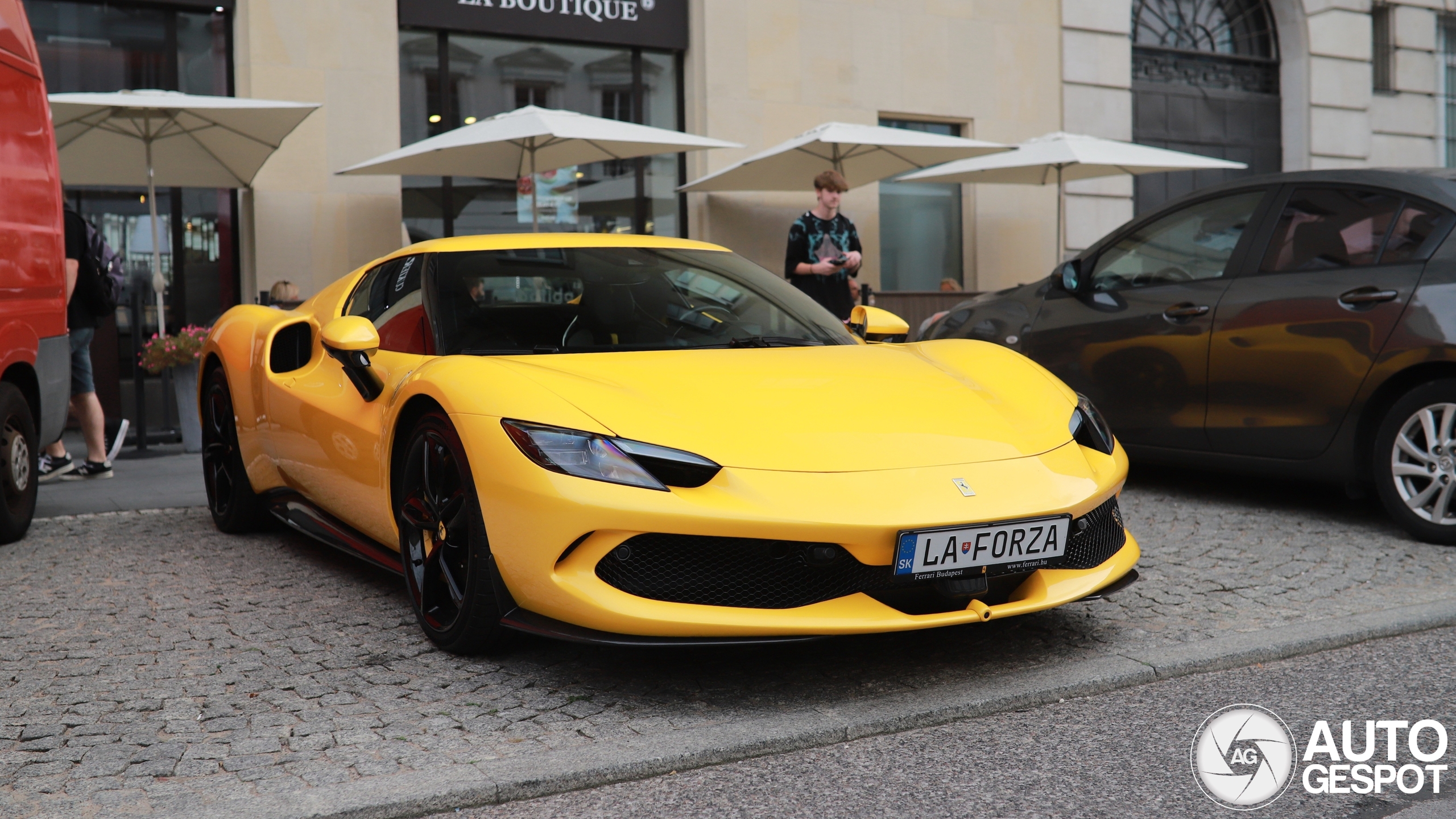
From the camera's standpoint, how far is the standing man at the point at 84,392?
7539 mm

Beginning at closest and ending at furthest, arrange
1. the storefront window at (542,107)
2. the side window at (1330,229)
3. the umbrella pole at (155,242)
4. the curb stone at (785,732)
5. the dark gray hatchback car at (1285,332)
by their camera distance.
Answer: the curb stone at (785,732), the dark gray hatchback car at (1285,332), the side window at (1330,229), the umbrella pole at (155,242), the storefront window at (542,107)

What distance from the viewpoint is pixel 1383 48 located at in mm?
17141

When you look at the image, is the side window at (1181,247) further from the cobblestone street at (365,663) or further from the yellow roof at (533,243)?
the yellow roof at (533,243)

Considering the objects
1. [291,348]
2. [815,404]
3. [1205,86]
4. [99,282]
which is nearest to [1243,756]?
[815,404]

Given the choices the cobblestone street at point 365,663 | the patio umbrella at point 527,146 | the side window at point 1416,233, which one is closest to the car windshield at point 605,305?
the cobblestone street at point 365,663

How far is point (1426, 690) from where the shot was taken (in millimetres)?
3221

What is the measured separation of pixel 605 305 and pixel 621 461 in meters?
1.20

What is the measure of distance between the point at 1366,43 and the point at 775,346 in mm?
15654

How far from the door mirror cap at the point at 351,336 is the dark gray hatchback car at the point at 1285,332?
3518 mm

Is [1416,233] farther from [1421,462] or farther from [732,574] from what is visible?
[732,574]

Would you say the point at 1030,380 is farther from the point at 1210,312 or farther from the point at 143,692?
the point at 143,692

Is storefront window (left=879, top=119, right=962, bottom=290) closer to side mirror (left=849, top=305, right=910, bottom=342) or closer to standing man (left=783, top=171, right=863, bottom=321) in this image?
standing man (left=783, top=171, right=863, bottom=321)

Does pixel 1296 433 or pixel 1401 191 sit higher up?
pixel 1401 191

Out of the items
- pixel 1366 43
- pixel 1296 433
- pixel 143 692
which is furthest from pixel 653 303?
pixel 1366 43
